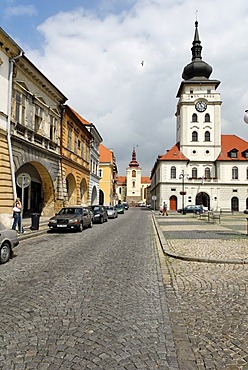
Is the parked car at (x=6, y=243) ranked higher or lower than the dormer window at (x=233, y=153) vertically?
lower

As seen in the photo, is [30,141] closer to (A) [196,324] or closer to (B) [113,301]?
(B) [113,301]

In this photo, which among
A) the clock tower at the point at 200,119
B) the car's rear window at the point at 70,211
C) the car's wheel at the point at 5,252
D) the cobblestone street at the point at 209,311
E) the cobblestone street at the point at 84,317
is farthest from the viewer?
the clock tower at the point at 200,119

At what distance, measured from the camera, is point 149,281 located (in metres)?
7.34

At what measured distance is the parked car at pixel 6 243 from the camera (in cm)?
919

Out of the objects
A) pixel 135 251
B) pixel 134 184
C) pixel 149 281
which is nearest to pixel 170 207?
pixel 135 251

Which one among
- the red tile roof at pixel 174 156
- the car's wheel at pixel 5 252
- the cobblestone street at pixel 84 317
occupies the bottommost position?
the cobblestone street at pixel 84 317

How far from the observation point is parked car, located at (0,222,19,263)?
9188 millimetres

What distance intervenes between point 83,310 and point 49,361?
1.70m

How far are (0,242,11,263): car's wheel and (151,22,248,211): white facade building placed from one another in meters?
55.9

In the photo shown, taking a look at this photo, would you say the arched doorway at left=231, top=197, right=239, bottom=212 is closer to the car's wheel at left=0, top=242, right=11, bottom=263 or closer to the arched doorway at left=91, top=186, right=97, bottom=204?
the arched doorway at left=91, top=186, right=97, bottom=204

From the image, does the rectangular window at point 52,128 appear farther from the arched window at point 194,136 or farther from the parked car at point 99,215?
the arched window at point 194,136

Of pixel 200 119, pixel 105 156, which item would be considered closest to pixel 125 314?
pixel 105 156

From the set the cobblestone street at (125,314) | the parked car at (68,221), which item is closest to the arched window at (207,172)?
the parked car at (68,221)

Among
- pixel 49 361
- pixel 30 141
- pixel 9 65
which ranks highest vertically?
pixel 9 65
